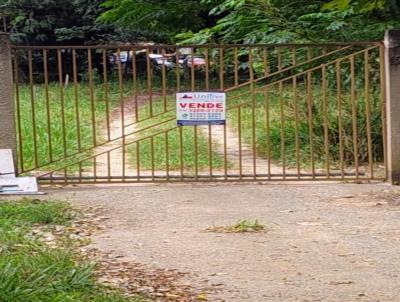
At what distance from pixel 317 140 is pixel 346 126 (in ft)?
1.52

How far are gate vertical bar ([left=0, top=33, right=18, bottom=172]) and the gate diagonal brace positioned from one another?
11 cm

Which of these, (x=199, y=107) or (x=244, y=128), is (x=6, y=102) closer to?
(x=199, y=107)

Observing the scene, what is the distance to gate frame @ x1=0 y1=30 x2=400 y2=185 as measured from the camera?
8758mm

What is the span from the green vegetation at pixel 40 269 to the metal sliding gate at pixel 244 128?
A: 2.63 m

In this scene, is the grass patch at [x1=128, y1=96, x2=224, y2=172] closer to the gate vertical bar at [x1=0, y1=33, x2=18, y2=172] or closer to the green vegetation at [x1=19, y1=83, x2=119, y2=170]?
the green vegetation at [x1=19, y1=83, x2=119, y2=170]

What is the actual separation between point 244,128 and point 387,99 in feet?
19.2

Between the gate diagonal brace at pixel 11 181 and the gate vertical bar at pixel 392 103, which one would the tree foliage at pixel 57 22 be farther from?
the gate vertical bar at pixel 392 103

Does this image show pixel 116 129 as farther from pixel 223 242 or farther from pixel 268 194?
pixel 223 242

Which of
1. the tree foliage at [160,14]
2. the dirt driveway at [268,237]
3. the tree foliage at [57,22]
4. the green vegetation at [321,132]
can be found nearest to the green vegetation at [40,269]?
the dirt driveway at [268,237]

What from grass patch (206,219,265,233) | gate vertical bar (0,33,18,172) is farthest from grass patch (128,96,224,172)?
grass patch (206,219,265,233)

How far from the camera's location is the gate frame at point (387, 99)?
876cm

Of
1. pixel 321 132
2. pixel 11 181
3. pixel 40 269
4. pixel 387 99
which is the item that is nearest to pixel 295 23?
pixel 321 132

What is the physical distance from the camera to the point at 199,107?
9.03m

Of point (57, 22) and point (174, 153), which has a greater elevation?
point (57, 22)
